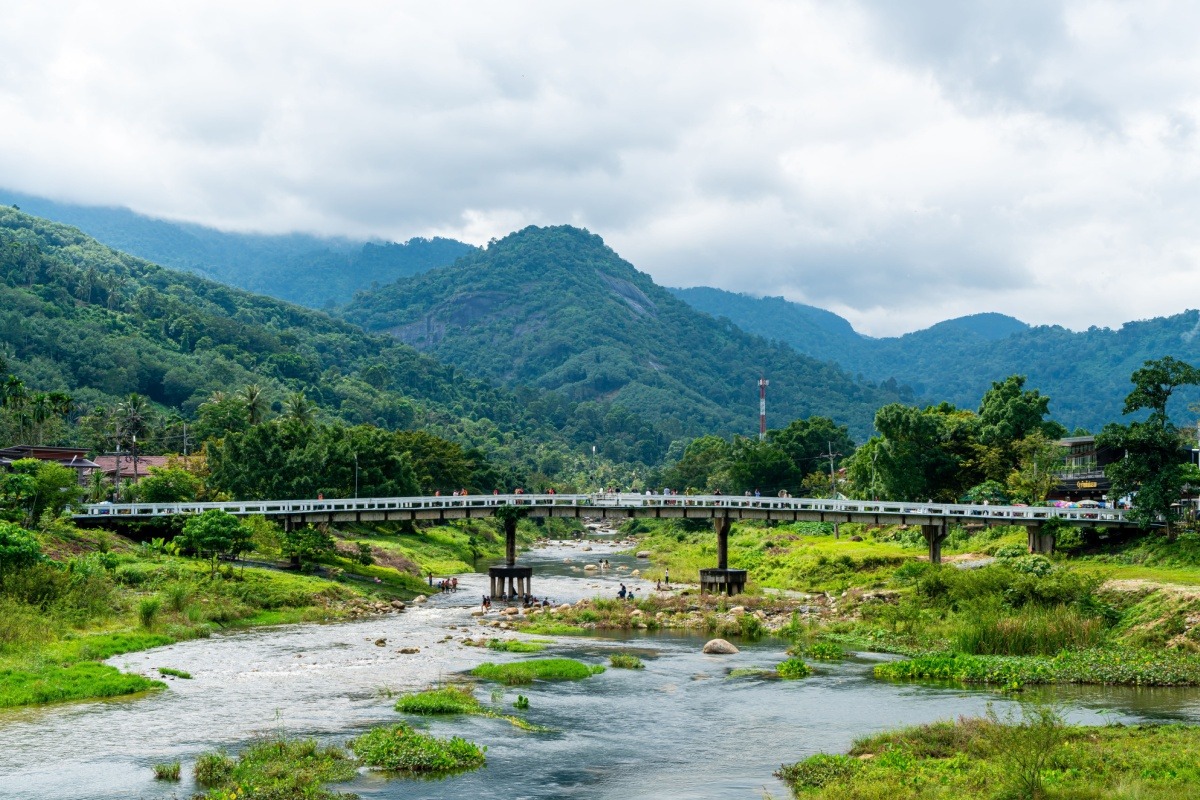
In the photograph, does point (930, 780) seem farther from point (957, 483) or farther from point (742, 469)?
point (742, 469)

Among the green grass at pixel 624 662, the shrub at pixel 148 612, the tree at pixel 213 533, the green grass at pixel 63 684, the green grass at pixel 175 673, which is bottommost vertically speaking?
the green grass at pixel 624 662

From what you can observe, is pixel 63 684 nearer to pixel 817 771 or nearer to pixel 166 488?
pixel 817 771

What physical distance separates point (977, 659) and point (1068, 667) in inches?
171

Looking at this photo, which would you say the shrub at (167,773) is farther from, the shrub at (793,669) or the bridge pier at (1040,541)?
the bridge pier at (1040,541)

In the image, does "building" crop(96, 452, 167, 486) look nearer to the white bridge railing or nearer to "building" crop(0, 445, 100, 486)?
"building" crop(0, 445, 100, 486)

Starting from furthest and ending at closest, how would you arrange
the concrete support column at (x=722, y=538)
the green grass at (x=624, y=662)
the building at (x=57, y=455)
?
1. the building at (x=57, y=455)
2. the concrete support column at (x=722, y=538)
3. the green grass at (x=624, y=662)

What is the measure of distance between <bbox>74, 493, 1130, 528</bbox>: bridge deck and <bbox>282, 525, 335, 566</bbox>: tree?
5.92 meters

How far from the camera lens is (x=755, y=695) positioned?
5175 centimetres

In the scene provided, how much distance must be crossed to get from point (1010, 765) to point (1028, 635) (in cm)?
2824

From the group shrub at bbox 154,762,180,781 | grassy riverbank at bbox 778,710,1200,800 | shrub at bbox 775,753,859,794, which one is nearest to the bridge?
grassy riverbank at bbox 778,710,1200,800

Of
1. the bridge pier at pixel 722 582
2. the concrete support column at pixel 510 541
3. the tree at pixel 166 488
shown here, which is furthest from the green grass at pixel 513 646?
the tree at pixel 166 488

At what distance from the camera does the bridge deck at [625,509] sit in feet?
302

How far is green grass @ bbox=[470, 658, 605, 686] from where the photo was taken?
180 feet

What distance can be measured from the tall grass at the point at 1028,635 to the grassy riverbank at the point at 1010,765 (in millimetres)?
18693
